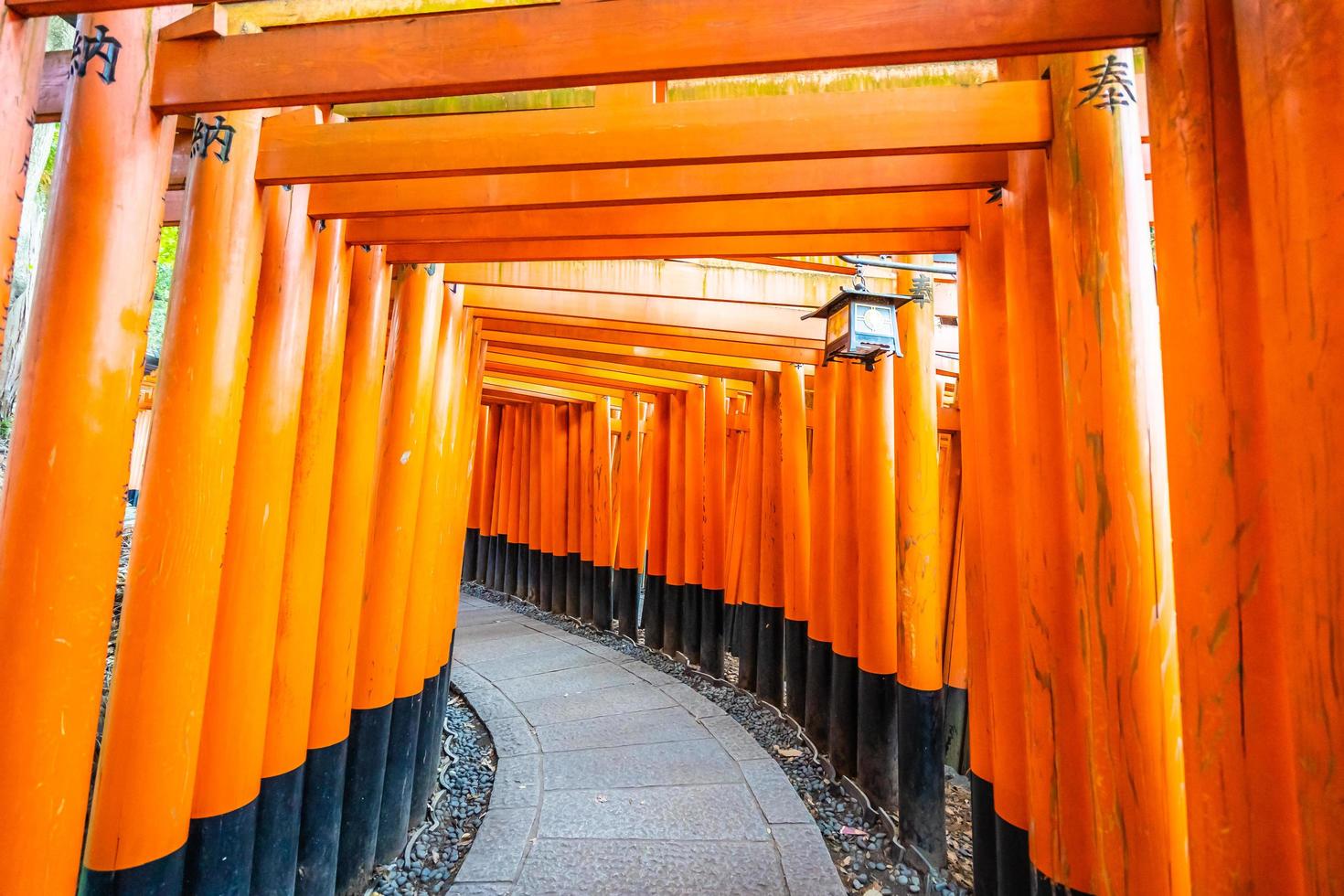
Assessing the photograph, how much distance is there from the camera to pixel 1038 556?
2.40 meters

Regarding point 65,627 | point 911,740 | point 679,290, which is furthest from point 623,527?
point 65,627

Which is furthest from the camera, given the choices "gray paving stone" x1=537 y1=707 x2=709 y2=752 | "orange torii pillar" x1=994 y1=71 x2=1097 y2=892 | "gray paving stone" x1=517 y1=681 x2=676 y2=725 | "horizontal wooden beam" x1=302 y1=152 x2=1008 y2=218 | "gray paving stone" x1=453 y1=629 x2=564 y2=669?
"gray paving stone" x1=453 y1=629 x2=564 y2=669

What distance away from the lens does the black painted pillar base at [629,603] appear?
1029cm

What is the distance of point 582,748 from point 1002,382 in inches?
183

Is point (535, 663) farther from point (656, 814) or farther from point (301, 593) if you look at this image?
point (301, 593)

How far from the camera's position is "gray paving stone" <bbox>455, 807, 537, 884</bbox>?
3943 millimetres

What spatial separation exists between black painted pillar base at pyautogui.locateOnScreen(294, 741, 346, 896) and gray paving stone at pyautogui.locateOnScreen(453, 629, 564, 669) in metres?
5.09

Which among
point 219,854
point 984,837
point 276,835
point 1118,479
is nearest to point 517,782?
point 276,835

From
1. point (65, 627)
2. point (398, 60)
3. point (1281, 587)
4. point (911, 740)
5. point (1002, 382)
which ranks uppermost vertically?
point (398, 60)

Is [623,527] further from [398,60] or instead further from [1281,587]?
[1281,587]

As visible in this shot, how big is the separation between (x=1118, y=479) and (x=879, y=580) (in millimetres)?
3268

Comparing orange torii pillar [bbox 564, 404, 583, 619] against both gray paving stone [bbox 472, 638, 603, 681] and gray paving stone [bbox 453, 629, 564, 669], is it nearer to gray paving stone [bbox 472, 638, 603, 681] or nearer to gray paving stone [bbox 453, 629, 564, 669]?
gray paving stone [bbox 453, 629, 564, 669]

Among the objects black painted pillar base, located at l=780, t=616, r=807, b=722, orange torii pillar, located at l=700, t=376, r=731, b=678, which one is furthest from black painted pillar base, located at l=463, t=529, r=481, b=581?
black painted pillar base, located at l=780, t=616, r=807, b=722

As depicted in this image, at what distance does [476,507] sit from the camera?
16.0 meters
